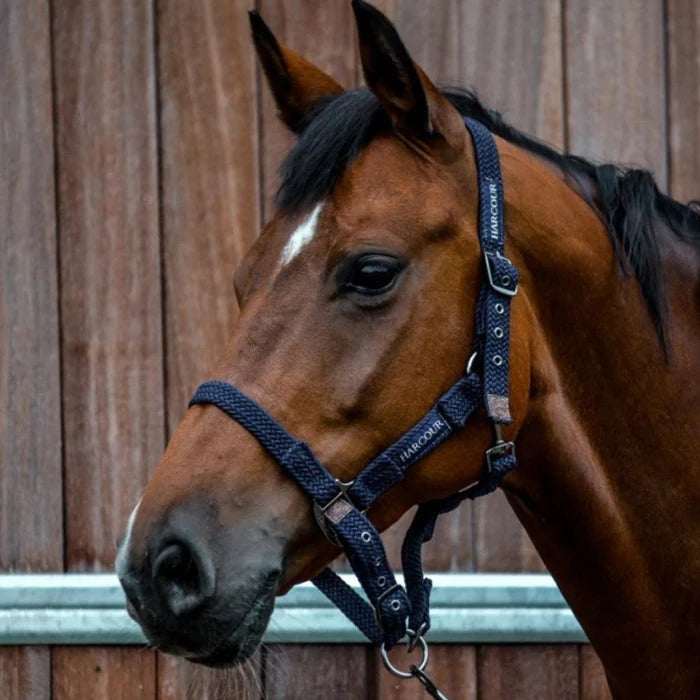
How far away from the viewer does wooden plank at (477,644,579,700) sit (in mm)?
2393

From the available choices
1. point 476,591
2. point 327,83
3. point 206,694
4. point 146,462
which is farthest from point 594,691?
point 327,83

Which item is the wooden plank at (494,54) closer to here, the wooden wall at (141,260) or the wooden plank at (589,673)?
the wooden wall at (141,260)

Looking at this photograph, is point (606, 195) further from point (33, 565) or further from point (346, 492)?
point (33, 565)

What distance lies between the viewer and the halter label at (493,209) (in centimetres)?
156

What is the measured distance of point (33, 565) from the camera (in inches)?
92.4

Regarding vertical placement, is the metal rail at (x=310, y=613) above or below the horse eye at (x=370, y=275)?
below

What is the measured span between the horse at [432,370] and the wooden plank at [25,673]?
3.60ft

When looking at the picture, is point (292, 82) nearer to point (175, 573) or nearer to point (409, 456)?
point (409, 456)

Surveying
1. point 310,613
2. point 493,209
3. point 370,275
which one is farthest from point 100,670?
point 493,209

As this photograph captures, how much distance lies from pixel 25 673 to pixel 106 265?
90 centimetres

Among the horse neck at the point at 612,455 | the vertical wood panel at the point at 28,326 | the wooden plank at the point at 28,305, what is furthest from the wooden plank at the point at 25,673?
the horse neck at the point at 612,455

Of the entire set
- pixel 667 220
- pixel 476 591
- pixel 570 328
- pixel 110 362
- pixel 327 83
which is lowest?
pixel 476 591

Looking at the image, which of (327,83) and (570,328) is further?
(327,83)

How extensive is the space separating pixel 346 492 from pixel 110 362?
1060mm
